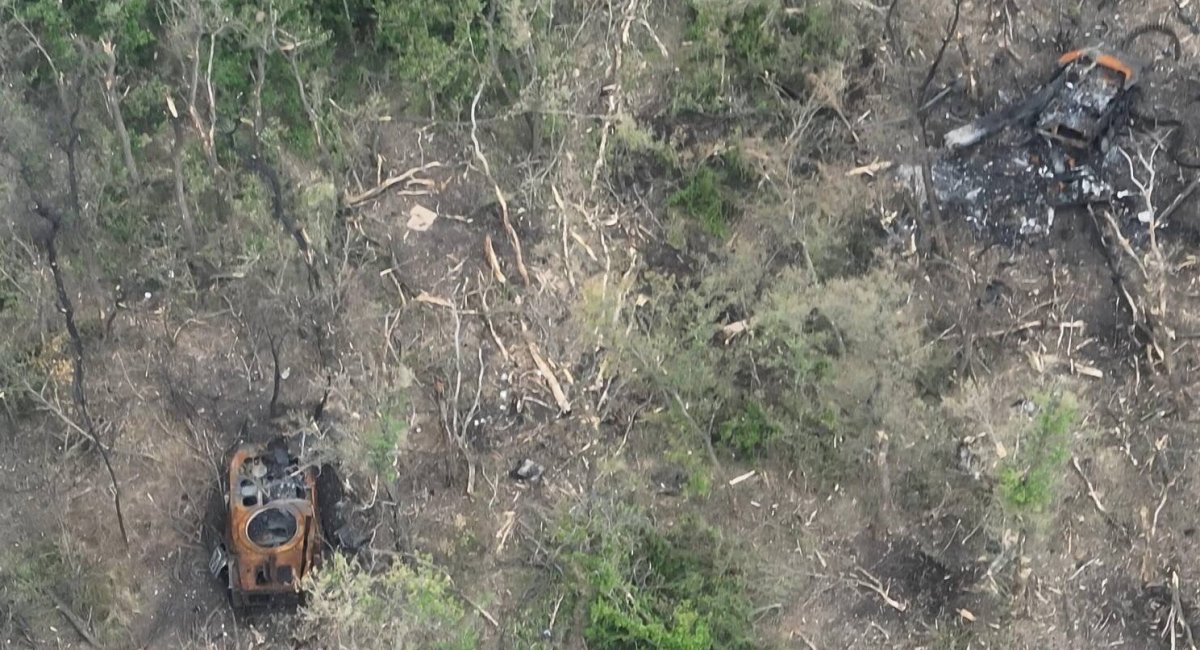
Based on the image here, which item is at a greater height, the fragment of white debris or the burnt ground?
the fragment of white debris

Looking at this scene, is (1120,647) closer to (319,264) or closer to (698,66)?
(698,66)

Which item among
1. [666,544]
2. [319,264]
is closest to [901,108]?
[666,544]

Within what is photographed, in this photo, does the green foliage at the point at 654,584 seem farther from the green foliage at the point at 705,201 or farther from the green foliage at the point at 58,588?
the green foliage at the point at 58,588

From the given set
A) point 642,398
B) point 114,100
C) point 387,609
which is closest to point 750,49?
point 642,398

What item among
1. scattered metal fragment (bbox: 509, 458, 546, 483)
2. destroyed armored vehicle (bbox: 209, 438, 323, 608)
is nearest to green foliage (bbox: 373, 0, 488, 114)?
scattered metal fragment (bbox: 509, 458, 546, 483)

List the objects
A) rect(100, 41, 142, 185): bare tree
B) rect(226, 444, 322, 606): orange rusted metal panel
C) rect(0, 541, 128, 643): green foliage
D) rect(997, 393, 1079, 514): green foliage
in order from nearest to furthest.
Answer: rect(997, 393, 1079, 514): green foliage
rect(226, 444, 322, 606): orange rusted metal panel
rect(100, 41, 142, 185): bare tree
rect(0, 541, 128, 643): green foliage

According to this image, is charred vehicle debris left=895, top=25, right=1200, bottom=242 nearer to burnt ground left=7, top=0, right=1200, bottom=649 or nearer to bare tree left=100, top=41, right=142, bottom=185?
burnt ground left=7, top=0, right=1200, bottom=649
